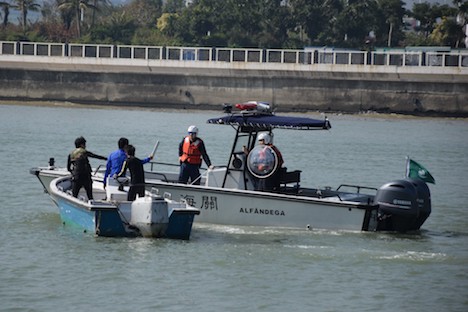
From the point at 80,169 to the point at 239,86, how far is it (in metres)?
45.4

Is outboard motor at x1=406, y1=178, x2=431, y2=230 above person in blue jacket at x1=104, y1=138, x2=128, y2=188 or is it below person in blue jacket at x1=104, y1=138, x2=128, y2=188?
below

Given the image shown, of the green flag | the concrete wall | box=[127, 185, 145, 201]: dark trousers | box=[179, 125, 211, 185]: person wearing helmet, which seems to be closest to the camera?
box=[127, 185, 145, 201]: dark trousers

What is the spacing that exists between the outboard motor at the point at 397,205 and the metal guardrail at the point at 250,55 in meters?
41.5

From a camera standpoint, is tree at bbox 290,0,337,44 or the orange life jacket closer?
the orange life jacket

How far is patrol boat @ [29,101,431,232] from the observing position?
71.2 feet

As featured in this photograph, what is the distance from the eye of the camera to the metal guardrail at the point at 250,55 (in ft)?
208

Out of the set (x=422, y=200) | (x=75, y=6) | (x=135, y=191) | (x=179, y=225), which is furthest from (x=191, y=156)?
(x=75, y=6)

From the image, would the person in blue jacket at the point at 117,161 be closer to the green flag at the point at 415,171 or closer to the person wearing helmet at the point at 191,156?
the person wearing helmet at the point at 191,156

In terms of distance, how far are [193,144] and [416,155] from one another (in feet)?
73.3

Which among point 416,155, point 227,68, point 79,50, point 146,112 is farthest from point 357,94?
point 416,155

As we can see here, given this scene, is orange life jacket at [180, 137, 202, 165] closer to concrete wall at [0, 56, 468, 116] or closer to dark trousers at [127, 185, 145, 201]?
dark trousers at [127, 185, 145, 201]

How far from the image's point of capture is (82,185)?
71.3 feet

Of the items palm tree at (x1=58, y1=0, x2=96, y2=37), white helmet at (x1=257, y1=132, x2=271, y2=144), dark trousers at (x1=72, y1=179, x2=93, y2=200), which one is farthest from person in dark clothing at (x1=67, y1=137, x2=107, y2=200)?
palm tree at (x1=58, y1=0, x2=96, y2=37)

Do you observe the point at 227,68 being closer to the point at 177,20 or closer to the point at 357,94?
the point at 357,94
